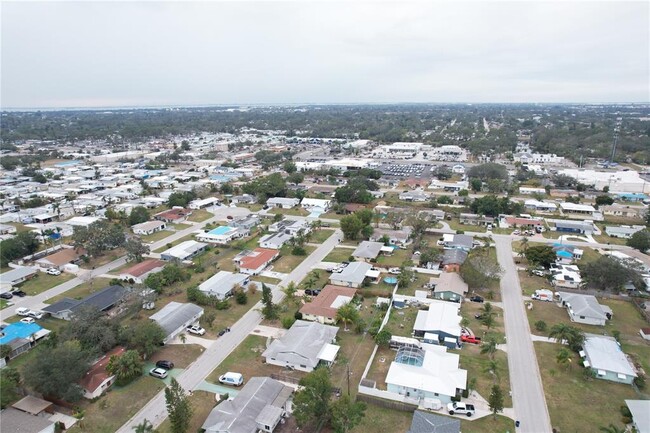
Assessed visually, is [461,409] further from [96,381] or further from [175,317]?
[96,381]

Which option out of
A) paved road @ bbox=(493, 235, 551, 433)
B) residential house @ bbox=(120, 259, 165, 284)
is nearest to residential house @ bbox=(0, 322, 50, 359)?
residential house @ bbox=(120, 259, 165, 284)

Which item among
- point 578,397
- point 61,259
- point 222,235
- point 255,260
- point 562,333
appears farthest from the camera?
point 222,235

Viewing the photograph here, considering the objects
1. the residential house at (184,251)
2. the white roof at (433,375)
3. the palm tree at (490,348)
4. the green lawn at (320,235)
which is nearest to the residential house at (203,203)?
the residential house at (184,251)

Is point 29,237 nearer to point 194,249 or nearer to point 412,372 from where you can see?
point 194,249

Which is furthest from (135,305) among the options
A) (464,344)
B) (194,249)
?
(464,344)

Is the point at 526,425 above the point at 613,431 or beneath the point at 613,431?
beneath

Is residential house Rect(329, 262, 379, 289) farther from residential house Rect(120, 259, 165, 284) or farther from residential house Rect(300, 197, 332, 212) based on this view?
residential house Rect(300, 197, 332, 212)

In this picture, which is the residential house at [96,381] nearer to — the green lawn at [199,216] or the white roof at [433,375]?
the white roof at [433,375]

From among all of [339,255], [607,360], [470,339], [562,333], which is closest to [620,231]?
[562,333]
